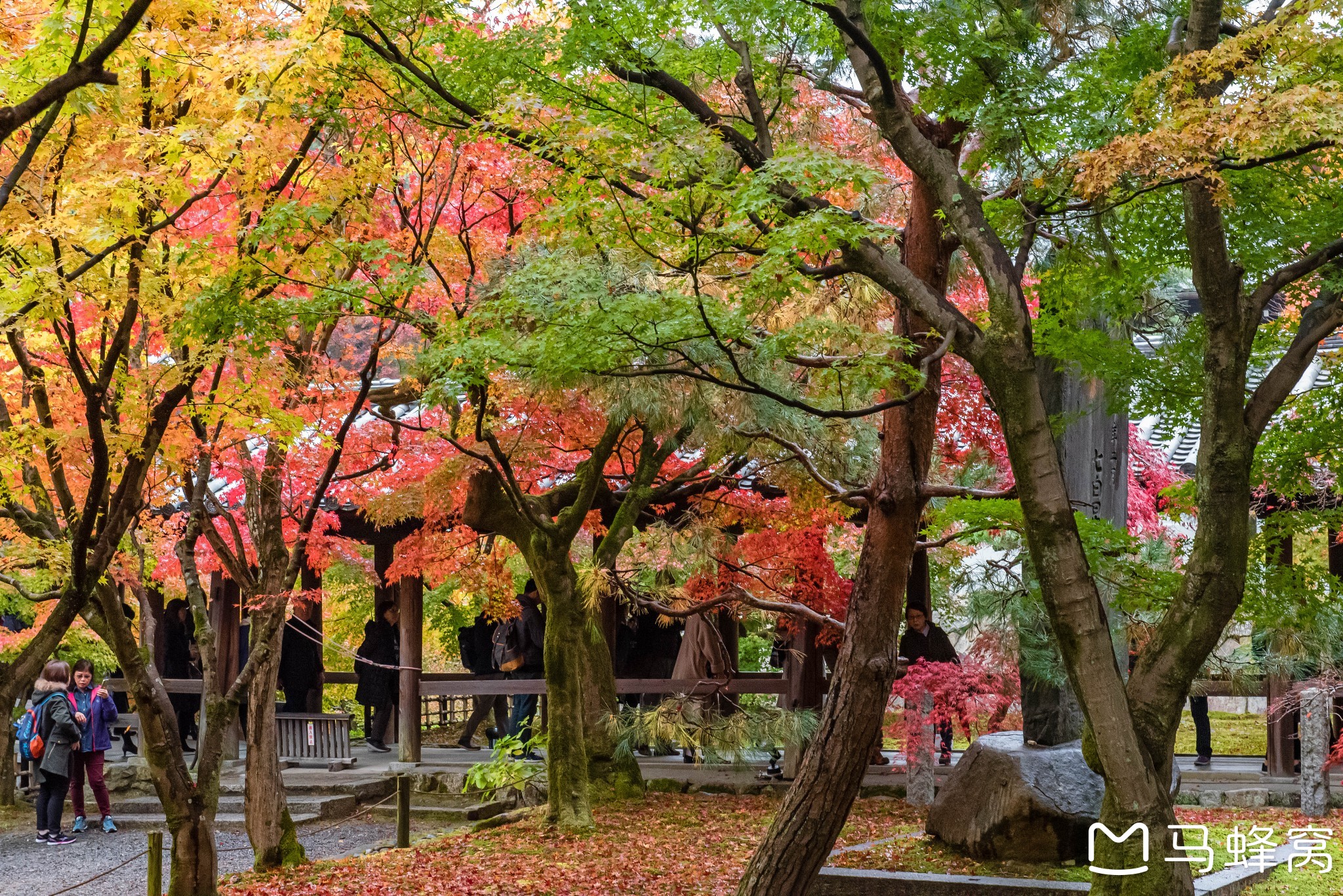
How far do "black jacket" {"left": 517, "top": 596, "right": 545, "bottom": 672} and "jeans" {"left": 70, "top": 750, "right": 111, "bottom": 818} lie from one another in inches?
161

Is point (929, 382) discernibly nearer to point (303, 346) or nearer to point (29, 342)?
point (303, 346)

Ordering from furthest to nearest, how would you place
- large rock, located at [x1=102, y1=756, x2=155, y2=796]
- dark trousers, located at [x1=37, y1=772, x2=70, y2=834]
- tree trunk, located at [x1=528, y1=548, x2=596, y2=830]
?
large rock, located at [x1=102, y1=756, x2=155, y2=796], dark trousers, located at [x1=37, y1=772, x2=70, y2=834], tree trunk, located at [x1=528, y1=548, x2=596, y2=830]

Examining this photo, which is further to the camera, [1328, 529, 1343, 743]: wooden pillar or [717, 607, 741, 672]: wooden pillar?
[717, 607, 741, 672]: wooden pillar

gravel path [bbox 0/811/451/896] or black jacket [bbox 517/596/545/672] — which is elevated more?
black jacket [bbox 517/596/545/672]

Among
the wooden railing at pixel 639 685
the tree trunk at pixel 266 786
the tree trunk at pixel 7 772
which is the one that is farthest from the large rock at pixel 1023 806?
the tree trunk at pixel 7 772

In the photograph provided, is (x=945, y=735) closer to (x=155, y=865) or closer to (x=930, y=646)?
(x=930, y=646)

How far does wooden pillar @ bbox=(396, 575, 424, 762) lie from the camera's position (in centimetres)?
1270

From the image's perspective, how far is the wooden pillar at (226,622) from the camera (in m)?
13.7

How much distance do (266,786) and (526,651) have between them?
4423 mm

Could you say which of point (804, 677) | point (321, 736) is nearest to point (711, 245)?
point (804, 677)

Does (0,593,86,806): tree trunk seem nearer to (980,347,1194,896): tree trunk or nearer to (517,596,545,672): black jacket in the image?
(980,347,1194,896): tree trunk

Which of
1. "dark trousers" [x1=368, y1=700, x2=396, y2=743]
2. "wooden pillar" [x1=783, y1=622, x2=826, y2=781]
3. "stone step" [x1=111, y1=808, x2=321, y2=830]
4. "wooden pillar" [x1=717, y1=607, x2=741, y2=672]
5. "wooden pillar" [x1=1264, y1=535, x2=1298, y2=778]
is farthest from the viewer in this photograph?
"dark trousers" [x1=368, y1=700, x2=396, y2=743]

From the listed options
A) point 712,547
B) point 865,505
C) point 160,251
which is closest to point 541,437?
point 712,547

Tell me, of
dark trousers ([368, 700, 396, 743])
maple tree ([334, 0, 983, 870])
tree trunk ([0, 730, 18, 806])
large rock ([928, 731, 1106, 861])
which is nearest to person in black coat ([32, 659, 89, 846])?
tree trunk ([0, 730, 18, 806])
